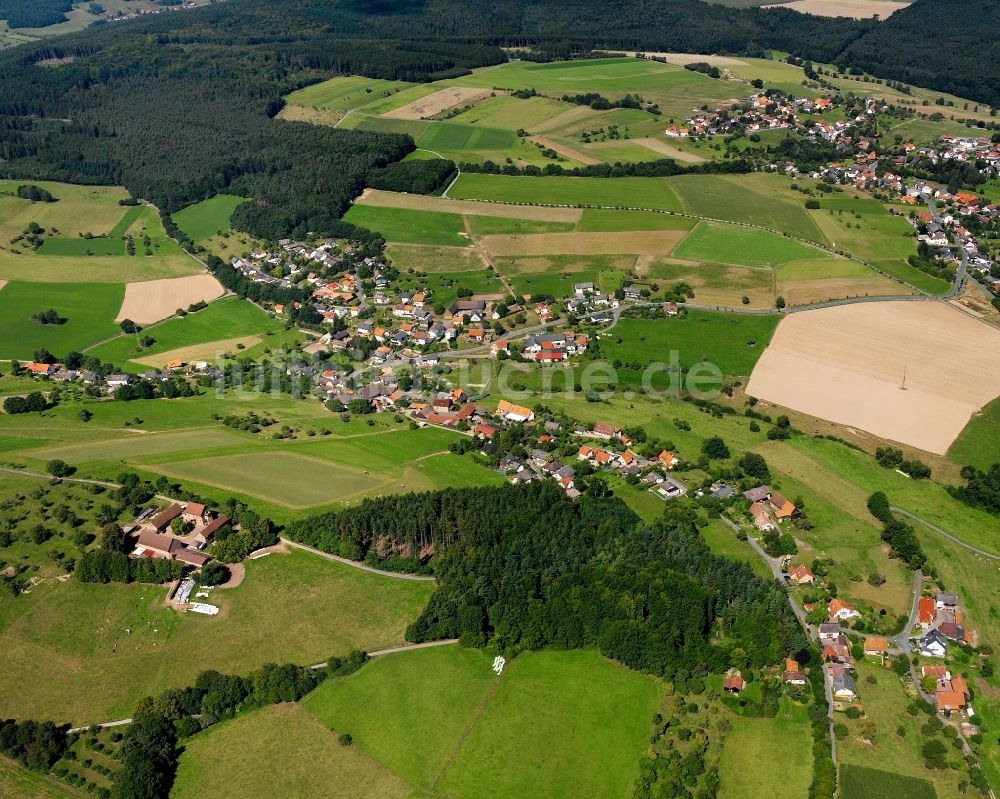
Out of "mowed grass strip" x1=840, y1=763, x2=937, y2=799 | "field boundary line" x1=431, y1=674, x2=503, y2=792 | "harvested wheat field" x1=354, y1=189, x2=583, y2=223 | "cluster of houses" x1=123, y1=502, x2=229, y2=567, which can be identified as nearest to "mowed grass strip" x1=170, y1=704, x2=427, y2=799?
"field boundary line" x1=431, y1=674, x2=503, y2=792

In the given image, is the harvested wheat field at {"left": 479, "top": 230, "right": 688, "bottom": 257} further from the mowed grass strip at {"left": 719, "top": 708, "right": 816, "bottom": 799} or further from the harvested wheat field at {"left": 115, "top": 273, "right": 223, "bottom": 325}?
the mowed grass strip at {"left": 719, "top": 708, "right": 816, "bottom": 799}

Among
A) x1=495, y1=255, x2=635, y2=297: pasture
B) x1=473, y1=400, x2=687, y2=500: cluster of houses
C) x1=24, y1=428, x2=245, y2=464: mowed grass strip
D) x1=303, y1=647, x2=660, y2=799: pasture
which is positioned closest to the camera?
x1=303, y1=647, x2=660, y2=799: pasture

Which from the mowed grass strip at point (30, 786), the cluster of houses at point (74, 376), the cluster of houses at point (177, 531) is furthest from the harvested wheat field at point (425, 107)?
the mowed grass strip at point (30, 786)

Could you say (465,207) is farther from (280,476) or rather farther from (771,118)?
(280,476)

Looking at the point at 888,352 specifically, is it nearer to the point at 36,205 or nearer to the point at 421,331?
the point at 421,331

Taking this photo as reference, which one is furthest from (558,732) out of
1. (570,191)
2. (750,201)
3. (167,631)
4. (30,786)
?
(750,201)

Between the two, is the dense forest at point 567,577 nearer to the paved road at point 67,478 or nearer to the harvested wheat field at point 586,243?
the paved road at point 67,478

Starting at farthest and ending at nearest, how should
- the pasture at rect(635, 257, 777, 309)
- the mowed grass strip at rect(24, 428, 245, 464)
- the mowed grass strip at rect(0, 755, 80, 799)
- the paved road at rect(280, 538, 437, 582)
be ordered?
the pasture at rect(635, 257, 777, 309)
the mowed grass strip at rect(24, 428, 245, 464)
the paved road at rect(280, 538, 437, 582)
the mowed grass strip at rect(0, 755, 80, 799)

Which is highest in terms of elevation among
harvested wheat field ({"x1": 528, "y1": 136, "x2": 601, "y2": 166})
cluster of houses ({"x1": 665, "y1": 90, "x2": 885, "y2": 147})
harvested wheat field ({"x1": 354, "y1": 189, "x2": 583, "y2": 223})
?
cluster of houses ({"x1": 665, "y1": 90, "x2": 885, "y2": 147})
